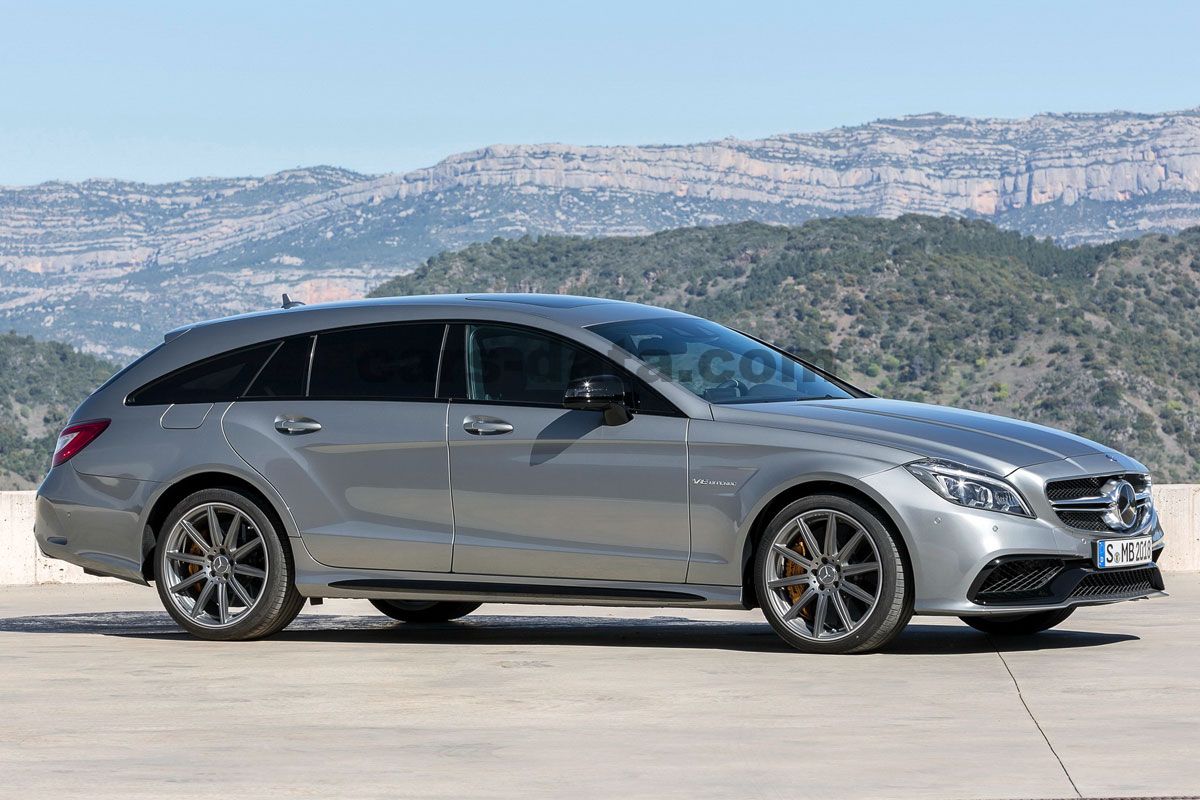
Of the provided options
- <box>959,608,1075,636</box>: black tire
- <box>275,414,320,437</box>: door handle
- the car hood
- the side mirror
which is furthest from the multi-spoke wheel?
<box>275,414,320,437</box>: door handle

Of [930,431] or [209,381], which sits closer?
[930,431]

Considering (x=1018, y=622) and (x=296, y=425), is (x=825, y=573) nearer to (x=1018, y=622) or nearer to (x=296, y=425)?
(x=1018, y=622)

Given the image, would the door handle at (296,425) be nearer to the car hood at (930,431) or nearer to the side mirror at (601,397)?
the side mirror at (601,397)

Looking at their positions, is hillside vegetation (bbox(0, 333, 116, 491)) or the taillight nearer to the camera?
the taillight

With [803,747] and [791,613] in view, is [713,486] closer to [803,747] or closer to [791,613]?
[791,613]

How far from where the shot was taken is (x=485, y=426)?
799 centimetres

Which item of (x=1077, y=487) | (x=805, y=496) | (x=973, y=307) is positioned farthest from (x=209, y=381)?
(x=973, y=307)

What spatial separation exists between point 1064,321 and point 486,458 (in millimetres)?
115236

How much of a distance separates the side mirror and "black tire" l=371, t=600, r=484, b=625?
89.8 inches

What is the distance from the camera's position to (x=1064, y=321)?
119 meters

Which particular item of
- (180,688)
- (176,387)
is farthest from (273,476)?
(180,688)

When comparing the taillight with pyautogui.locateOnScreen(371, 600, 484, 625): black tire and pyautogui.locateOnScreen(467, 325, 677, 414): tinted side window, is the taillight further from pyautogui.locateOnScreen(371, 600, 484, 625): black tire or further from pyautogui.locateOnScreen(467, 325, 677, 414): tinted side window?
pyautogui.locateOnScreen(467, 325, 677, 414): tinted side window

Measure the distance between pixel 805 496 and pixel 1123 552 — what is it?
1357mm

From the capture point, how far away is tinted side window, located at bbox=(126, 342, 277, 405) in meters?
8.69
